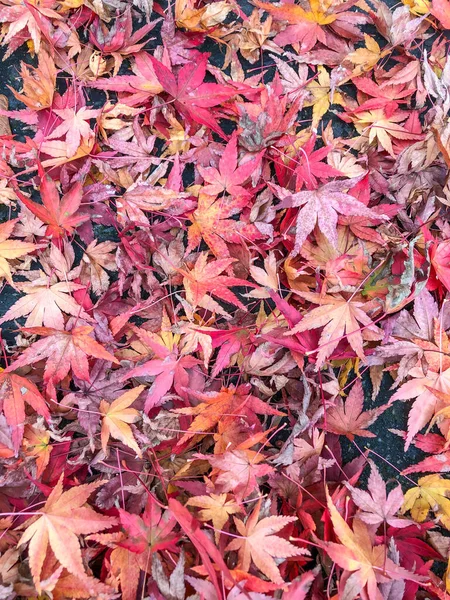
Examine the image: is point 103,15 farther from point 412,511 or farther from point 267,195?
point 412,511

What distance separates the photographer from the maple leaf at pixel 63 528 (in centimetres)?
100

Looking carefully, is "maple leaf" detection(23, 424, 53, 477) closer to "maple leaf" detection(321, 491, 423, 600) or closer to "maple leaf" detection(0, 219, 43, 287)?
"maple leaf" detection(0, 219, 43, 287)

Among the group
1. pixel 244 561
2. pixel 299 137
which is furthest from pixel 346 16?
pixel 244 561

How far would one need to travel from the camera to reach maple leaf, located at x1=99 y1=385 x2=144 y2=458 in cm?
115

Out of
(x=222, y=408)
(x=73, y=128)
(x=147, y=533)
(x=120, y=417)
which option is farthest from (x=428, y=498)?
(x=73, y=128)

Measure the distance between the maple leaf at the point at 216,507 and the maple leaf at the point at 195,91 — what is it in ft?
3.23

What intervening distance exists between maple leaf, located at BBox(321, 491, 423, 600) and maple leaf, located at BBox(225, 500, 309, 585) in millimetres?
87

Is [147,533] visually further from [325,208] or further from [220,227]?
[325,208]

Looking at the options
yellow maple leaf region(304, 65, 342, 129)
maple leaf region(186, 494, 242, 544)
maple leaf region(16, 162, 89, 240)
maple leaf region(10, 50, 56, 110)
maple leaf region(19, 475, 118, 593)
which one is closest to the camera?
maple leaf region(19, 475, 118, 593)

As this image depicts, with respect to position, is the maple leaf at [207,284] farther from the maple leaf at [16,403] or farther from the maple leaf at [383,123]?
the maple leaf at [383,123]

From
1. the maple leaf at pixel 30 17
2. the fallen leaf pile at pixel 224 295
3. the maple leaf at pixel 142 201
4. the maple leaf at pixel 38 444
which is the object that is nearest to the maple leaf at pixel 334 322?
the fallen leaf pile at pixel 224 295

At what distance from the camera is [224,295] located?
1219mm

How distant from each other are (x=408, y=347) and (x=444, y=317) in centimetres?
16

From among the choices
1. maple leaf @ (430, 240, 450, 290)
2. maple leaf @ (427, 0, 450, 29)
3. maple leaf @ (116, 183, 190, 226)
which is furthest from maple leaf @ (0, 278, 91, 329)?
maple leaf @ (427, 0, 450, 29)
